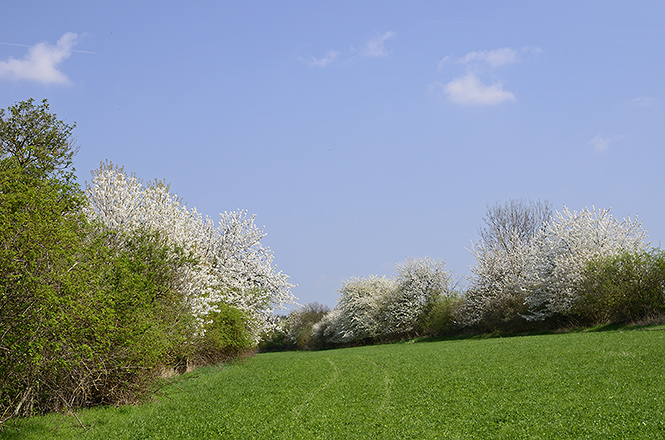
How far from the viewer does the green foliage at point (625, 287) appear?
114 ft

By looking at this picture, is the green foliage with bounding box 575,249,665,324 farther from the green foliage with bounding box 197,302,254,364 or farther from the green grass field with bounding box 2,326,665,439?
the green foliage with bounding box 197,302,254,364

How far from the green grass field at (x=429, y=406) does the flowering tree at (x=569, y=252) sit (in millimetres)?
19095

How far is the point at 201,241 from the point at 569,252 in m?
29.2

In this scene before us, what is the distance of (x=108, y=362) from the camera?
51.2ft

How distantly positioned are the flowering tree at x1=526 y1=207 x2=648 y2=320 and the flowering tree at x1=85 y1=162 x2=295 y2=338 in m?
20.4

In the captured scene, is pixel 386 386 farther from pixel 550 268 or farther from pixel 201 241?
pixel 550 268

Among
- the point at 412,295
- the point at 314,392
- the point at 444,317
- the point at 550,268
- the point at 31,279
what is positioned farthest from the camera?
the point at 412,295

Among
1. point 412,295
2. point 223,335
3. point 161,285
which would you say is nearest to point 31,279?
point 161,285

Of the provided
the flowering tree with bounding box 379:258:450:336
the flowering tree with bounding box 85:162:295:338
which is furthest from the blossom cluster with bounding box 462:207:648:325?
the flowering tree with bounding box 85:162:295:338

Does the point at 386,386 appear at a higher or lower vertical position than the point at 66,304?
lower

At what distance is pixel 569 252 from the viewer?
43875 millimetres

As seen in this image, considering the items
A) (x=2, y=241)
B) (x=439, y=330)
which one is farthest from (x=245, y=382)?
(x=439, y=330)

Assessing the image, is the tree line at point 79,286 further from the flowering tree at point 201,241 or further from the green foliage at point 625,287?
the green foliage at point 625,287

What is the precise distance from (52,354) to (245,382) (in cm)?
1057
